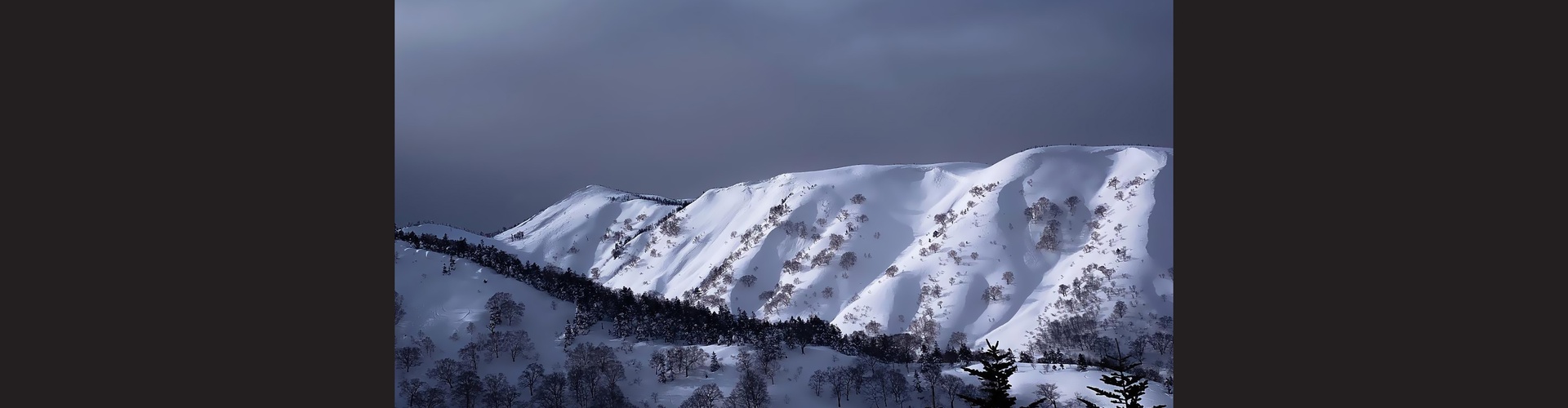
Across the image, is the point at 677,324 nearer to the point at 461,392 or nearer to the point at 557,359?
the point at 557,359

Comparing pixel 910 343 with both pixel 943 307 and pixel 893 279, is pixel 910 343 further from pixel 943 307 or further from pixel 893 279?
pixel 893 279

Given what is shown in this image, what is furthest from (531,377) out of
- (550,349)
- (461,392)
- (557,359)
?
(550,349)

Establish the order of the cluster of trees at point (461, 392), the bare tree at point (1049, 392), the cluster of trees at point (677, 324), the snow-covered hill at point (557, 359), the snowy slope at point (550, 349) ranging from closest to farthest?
the bare tree at point (1049, 392)
the cluster of trees at point (461, 392)
the snow-covered hill at point (557, 359)
the snowy slope at point (550, 349)
the cluster of trees at point (677, 324)

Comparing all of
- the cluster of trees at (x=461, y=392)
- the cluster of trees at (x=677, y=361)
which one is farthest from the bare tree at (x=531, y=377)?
the cluster of trees at (x=677, y=361)

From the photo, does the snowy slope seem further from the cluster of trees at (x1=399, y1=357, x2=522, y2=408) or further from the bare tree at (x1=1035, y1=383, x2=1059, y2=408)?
the cluster of trees at (x1=399, y1=357, x2=522, y2=408)

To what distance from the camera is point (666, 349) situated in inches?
4318

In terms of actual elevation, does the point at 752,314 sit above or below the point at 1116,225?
below

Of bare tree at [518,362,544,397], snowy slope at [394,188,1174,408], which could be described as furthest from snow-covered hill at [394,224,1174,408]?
bare tree at [518,362,544,397]

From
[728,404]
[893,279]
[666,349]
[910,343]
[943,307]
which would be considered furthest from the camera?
[893,279]

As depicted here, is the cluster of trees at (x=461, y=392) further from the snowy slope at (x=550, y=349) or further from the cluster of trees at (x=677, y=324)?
the cluster of trees at (x=677, y=324)

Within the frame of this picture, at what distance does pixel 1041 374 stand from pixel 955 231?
98.4 metres

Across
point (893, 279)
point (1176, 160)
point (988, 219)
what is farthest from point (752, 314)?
point (1176, 160)

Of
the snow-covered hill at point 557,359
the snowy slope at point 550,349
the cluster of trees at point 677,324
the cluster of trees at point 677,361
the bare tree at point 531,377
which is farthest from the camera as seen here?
the cluster of trees at point 677,324

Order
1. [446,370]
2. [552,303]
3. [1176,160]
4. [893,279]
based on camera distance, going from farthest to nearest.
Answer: [893,279]
[552,303]
[446,370]
[1176,160]
